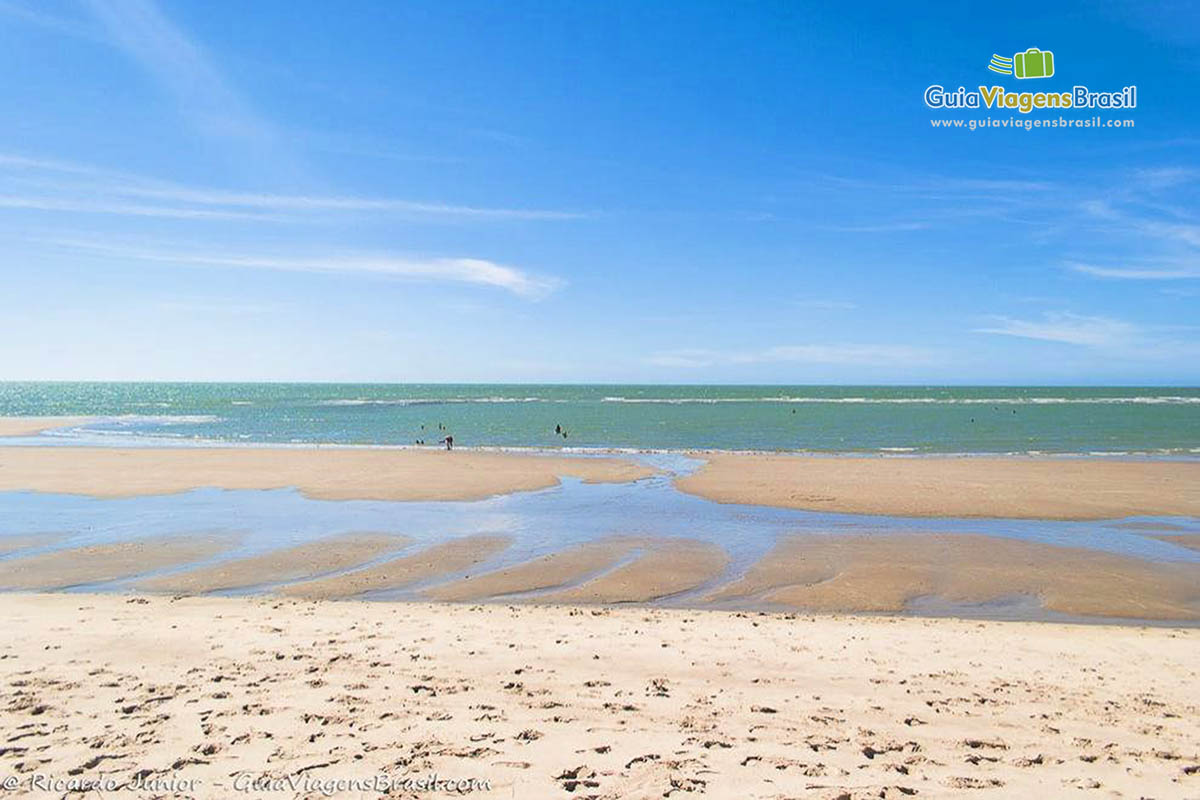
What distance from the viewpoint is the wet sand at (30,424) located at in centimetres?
4991

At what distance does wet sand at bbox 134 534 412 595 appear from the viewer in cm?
1244

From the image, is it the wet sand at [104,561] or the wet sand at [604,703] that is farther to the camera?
the wet sand at [104,561]

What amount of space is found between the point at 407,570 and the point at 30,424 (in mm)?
63942

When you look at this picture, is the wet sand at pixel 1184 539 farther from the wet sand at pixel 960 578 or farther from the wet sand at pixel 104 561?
the wet sand at pixel 104 561

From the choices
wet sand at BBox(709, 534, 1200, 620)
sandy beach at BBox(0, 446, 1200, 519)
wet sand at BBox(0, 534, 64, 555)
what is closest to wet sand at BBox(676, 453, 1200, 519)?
sandy beach at BBox(0, 446, 1200, 519)

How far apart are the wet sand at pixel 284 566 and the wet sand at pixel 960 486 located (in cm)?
1126

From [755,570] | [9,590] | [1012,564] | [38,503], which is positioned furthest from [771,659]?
[38,503]

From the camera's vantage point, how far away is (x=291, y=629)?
372 inches

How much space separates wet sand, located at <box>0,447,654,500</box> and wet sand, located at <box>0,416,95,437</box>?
16.5m

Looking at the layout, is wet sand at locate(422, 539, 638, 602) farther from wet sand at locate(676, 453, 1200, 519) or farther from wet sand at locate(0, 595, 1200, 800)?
wet sand at locate(676, 453, 1200, 519)

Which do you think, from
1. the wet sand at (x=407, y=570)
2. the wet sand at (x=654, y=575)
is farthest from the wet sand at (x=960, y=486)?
the wet sand at (x=407, y=570)

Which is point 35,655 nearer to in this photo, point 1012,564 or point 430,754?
point 430,754

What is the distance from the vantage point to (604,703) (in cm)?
688

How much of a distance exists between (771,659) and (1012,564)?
874 centimetres
